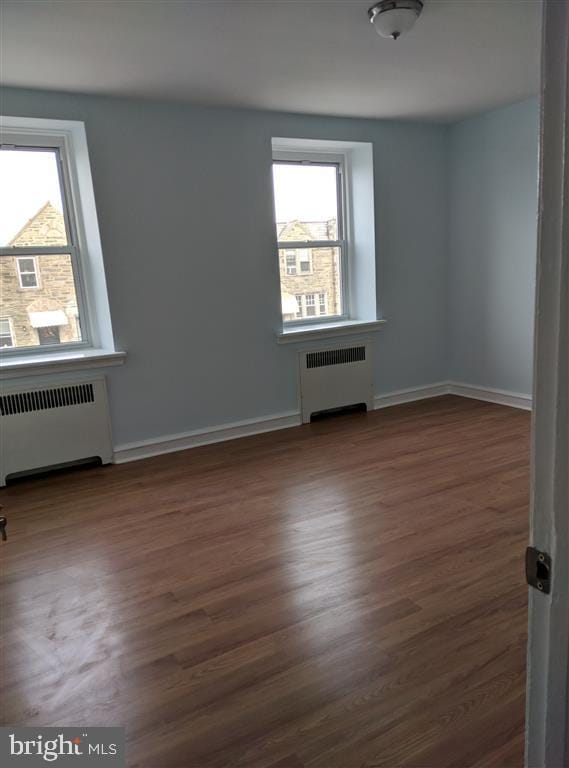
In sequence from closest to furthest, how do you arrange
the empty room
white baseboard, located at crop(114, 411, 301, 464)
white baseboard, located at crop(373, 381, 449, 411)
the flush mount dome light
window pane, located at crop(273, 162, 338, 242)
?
1. the empty room
2. the flush mount dome light
3. white baseboard, located at crop(114, 411, 301, 464)
4. window pane, located at crop(273, 162, 338, 242)
5. white baseboard, located at crop(373, 381, 449, 411)

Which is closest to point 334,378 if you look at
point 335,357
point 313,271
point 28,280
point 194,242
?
point 335,357

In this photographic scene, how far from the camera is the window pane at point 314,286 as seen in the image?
473cm

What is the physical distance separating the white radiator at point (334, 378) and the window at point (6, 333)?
2247mm

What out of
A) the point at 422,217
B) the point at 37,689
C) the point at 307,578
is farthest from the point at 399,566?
the point at 422,217

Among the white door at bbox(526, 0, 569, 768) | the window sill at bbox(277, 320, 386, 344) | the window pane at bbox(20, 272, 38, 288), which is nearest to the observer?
the white door at bbox(526, 0, 569, 768)

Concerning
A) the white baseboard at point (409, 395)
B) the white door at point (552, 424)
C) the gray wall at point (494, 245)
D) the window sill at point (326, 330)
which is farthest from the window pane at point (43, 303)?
the white door at point (552, 424)

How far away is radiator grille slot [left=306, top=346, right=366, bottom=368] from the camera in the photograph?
4.70m

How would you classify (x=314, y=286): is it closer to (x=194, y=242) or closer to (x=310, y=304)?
(x=310, y=304)

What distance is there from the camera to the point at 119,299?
3836mm

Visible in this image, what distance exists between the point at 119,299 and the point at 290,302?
5.07 feet

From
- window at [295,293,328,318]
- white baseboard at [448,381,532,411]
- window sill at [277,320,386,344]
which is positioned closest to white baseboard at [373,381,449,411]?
white baseboard at [448,381,532,411]

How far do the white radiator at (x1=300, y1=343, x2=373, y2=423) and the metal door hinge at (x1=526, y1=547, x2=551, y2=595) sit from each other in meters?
3.99

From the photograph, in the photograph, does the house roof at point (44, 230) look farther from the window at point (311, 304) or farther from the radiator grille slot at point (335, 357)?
the radiator grille slot at point (335, 357)

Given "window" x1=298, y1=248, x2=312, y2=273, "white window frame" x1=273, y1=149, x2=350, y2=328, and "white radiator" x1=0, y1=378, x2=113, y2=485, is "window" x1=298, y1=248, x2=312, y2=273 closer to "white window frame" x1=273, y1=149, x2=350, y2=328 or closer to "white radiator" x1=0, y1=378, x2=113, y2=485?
"white window frame" x1=273, y1=149, x2=350, y2=328
